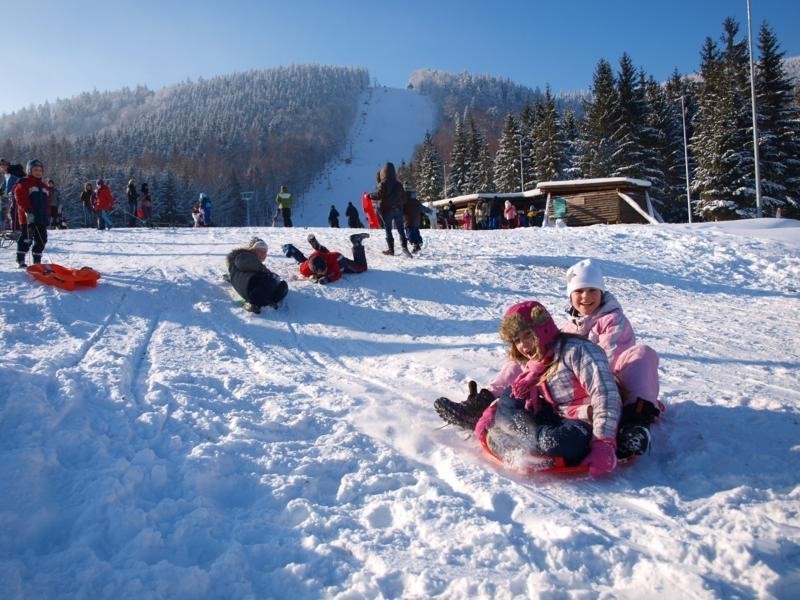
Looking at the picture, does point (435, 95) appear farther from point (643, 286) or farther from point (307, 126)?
point (643, 286)

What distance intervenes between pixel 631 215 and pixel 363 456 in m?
23.3

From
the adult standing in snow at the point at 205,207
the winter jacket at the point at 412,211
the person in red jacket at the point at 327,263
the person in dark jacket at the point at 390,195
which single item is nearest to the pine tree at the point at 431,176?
the adult standing in snow at the point at 205,207

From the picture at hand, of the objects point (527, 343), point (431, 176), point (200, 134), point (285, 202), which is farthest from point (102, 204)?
point (200, 134)

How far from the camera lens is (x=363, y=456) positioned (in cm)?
356

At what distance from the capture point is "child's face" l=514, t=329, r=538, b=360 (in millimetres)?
3492

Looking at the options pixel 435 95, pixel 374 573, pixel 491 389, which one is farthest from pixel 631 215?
pixel 435 95

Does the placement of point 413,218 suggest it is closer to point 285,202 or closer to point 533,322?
point 533,322

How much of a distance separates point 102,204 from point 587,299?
59.0 feet

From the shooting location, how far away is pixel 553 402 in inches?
140

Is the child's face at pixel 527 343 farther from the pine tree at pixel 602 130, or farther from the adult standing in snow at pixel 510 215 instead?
the pine tree at pixel 602 130

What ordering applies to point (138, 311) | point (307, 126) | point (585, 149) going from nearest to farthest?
1. point (138, 311)
2. point (585, 149)
3. point (307, 126)

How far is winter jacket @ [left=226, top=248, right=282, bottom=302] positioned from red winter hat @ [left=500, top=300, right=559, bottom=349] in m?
5.01

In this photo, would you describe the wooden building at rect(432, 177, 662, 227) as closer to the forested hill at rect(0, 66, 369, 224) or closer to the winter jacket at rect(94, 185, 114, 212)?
the winter jacket at rect(94, 185, 114, 212)

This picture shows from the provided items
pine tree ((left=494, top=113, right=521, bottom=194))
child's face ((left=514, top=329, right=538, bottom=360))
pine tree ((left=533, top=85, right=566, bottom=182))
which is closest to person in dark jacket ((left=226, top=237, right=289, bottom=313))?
child's face ((left=514, top=329, right=538, bottom=360))
